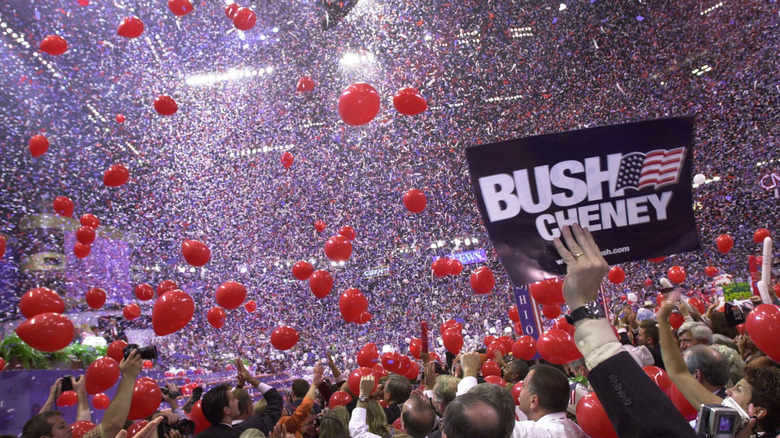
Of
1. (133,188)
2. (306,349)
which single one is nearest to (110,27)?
(133,188)

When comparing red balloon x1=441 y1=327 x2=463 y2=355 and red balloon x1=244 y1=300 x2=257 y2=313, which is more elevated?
red balloon x1=244 y1=300 x2=257 y2=313

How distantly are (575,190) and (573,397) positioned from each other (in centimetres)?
191

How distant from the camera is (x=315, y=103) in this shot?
18062 millimetres

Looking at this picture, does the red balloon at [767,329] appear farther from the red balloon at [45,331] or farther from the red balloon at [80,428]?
the red balloon at [45,331]

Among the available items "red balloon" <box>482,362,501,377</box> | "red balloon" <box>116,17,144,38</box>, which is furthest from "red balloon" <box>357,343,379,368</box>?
"red balloon" <box>116,17,144,38</box>

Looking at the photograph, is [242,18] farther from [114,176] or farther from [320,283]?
[320,283]

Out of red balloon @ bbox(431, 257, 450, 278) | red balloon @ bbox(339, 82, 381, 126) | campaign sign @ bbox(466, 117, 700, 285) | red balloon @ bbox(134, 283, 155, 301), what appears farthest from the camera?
red balloon @ bbox(431, 257, 450, 278)

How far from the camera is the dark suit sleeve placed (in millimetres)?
860

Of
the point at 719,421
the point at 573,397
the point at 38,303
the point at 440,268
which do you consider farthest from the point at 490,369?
the point at 38,303

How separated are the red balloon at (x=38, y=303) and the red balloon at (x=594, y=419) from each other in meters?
4.51

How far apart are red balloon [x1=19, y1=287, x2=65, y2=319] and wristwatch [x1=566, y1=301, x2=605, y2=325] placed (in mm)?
4968

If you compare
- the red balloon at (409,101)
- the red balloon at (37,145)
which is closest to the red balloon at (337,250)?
the red balloon at (409,101)

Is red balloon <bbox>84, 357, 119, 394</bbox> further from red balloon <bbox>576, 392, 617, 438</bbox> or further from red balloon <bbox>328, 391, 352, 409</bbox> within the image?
red balloon <bbox>576, 392, 617, 438</bbox>

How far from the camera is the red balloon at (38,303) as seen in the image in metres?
4.51
